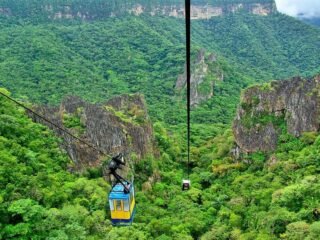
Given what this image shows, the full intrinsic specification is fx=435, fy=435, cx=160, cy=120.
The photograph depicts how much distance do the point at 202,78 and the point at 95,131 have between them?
55.6 m

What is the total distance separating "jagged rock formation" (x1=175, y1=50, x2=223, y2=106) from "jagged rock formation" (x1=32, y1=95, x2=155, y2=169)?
44.3 m

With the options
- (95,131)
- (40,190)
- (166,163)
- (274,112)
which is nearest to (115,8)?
(166,163)

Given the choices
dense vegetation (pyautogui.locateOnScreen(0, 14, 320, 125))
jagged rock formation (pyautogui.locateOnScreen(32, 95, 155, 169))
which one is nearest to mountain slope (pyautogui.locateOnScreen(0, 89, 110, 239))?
jagged rock formation (pyautogui.locateOnScreen(32, 95, 155, 169))

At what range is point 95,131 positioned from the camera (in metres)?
35.0

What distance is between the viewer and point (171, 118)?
2825 inches

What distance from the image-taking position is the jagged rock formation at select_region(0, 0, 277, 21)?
12888 cm

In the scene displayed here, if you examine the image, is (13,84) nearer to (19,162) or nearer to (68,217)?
(19,162)

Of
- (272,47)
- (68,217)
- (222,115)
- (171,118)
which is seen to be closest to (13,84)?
(171,118)

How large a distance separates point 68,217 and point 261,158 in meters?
22.9

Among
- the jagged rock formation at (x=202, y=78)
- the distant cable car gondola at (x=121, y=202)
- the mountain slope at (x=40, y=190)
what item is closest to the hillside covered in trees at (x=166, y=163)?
the mountain slope at (x=40, y=190)

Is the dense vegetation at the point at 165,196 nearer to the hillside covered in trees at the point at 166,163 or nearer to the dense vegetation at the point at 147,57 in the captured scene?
the hillside covered in trees at the point at 166,163

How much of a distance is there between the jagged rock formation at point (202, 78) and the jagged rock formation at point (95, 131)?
1742 inches

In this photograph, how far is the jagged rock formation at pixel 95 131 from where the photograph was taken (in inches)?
1315

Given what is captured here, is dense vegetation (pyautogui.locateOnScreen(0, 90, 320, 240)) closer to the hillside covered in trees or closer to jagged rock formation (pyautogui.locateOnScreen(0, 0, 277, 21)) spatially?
the hillside covered in trees
